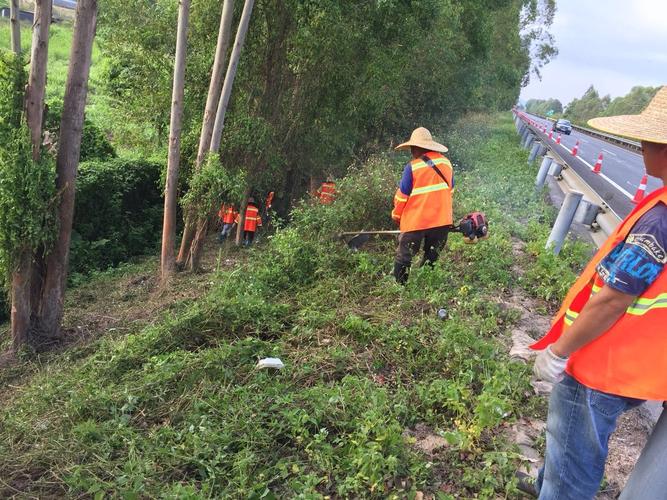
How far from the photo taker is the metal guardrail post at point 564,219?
577cm

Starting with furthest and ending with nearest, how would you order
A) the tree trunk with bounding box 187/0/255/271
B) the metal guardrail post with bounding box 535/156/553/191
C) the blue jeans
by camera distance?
the metal guardrail post with bounding box 535/156/553/191, the tree trunk with bounding box 187/0/255/271, the blue jeans

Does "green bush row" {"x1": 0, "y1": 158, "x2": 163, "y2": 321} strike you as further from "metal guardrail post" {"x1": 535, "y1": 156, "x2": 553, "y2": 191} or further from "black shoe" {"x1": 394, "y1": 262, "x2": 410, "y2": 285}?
A: "metal guardrail post" {"x1": 535, "y1": 156, "x2": 553, "y2": 191}

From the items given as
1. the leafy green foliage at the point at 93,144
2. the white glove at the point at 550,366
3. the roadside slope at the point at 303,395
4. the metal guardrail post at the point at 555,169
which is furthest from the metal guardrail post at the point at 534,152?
the white glove at the point at 550,366

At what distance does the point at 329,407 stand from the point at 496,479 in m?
1.06

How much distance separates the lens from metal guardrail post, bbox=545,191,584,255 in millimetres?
5770

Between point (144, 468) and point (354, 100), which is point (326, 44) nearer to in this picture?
point (354, 100)

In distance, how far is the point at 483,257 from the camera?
6137mm

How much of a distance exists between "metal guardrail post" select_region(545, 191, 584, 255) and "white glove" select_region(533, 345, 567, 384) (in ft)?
13.4

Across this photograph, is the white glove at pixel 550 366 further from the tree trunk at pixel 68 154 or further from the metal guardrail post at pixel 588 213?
the tree trunk at pixel 68 154

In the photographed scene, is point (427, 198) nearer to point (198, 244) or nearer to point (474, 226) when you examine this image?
point (474, 226)

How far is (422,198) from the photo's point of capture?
516cm

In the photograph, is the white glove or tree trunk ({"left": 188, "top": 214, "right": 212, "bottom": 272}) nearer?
the white glove

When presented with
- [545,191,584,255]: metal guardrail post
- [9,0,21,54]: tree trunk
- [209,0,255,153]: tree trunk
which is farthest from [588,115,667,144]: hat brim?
[209,0,255,153]: tree trunk

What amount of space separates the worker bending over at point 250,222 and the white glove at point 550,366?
9.03 m
